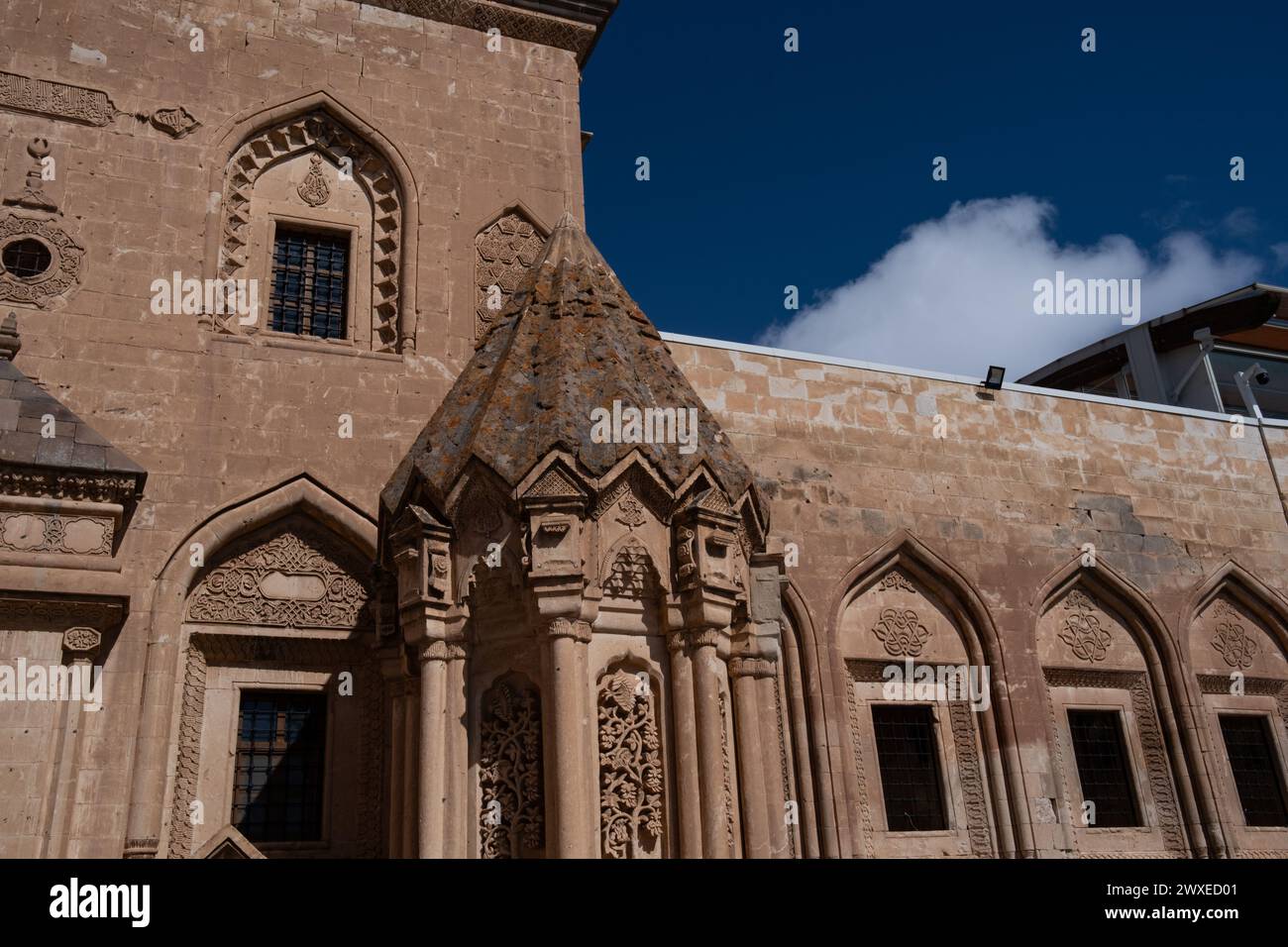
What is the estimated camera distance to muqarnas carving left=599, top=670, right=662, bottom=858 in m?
5.21

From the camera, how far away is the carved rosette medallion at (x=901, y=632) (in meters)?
10.4

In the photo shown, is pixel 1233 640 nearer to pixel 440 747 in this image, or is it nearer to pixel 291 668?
pixel 291 668

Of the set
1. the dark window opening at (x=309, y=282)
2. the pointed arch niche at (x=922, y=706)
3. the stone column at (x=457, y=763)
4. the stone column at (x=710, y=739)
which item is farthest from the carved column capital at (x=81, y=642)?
the pointed arch niche at (x=922, y=706)

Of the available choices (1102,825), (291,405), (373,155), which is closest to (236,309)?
(291,405)

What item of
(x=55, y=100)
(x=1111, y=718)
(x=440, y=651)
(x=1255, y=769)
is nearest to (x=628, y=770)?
(x=440, y=651)

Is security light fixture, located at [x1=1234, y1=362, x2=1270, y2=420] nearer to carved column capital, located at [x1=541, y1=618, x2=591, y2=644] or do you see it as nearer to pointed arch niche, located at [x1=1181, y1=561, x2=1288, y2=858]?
pointed arch niche, located at [x1=1181, y1=561, x2=1288, y2=858]

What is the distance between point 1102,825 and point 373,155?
29.3 feet

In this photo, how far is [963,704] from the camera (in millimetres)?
10531

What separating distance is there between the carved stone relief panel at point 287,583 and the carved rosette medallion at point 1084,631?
22.5 ft

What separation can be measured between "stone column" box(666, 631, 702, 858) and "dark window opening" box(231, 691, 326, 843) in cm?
347

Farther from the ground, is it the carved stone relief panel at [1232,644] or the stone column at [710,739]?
the carved stone relief panel at [1232,644]

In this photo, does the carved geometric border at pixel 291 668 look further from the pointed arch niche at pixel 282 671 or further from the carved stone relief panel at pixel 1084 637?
the carved stone relief panel at pixel 1084 637

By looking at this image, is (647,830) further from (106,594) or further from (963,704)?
(963,704)

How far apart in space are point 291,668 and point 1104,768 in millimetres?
7623
